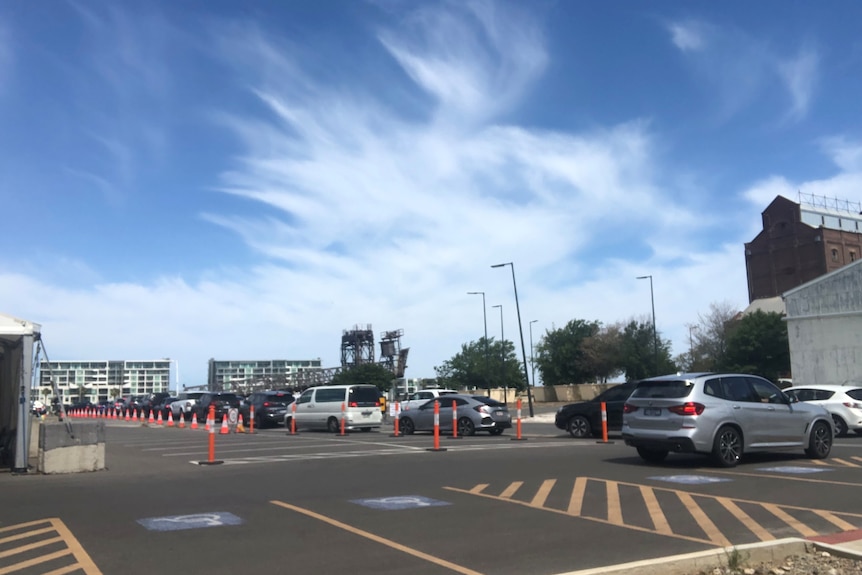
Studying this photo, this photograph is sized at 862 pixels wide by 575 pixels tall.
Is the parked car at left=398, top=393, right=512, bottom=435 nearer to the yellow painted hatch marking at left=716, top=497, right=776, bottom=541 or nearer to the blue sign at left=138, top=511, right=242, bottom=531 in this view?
the yellow painted hatch marking at left=716, top=497, right=776, bottom=541

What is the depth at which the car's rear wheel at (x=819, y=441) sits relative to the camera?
14.8 meters

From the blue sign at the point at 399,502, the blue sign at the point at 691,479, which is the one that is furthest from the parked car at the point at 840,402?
the blue sign at the point at 399,502

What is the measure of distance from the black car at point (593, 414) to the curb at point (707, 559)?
1597 centimetres

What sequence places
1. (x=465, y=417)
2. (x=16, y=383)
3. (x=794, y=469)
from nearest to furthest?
(x=794, y=469)
(x=16, y=383)
(x=465, y=417)

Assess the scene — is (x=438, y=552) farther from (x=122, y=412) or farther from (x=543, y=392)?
(x=543, y=392)

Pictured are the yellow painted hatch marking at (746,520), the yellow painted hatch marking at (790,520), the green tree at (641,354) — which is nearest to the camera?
the yellow painted hatch marking at (746,520)

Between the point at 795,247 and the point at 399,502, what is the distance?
8911 centimetres

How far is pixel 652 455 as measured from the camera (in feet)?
48.8

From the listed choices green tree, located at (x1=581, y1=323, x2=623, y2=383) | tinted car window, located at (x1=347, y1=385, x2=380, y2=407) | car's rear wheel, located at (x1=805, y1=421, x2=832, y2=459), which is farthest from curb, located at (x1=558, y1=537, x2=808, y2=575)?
green tree, located at (x1=581, y1=323, x2=623, y2=383)

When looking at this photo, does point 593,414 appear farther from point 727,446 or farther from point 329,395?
point 329,395

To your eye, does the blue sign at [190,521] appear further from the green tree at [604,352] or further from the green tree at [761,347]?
the green tree at [604,352]

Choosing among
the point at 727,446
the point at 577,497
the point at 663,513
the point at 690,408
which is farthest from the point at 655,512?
the point at 727,446

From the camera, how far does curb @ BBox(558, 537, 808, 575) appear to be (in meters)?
5.97

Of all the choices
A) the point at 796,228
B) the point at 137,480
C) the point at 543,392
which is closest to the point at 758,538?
the point at 137,480
